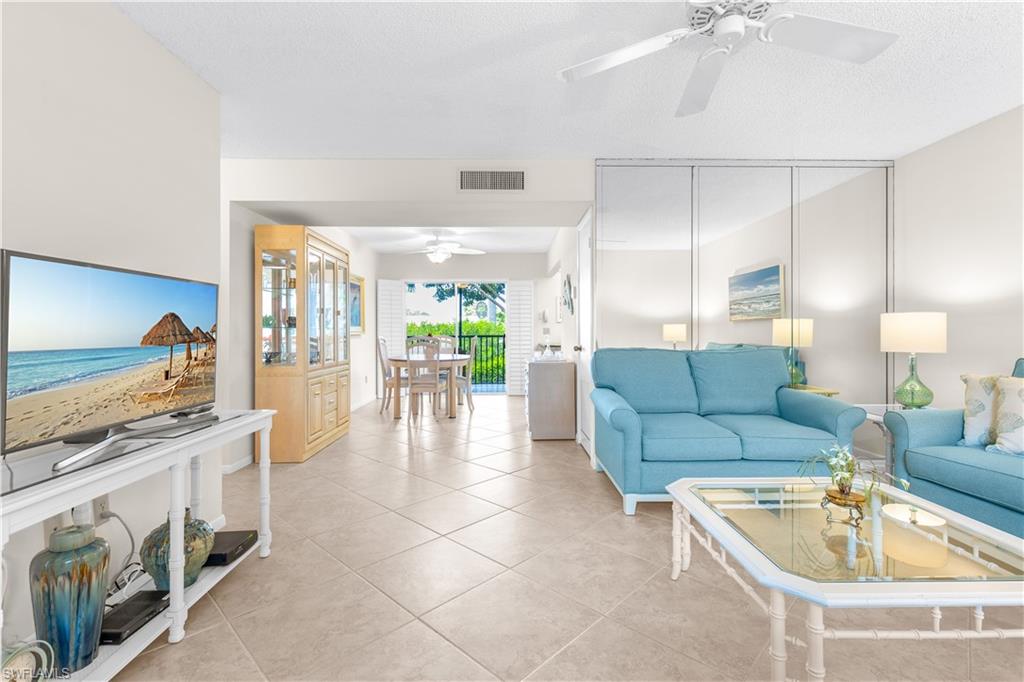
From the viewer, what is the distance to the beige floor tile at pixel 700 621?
1.58 meters

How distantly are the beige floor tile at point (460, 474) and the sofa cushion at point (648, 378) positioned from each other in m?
1.10

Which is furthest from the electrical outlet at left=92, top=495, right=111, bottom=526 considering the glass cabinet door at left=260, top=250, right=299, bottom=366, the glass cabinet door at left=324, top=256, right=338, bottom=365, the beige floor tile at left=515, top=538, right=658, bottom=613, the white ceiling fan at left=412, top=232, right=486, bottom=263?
the white ceiling fan at left=412, top=232, right=486, bottom=263

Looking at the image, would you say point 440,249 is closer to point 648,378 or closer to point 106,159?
point 648,378

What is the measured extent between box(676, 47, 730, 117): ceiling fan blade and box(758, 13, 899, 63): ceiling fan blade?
15cm

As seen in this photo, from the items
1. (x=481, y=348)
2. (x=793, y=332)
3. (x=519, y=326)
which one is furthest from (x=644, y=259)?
(x=481, y=348)

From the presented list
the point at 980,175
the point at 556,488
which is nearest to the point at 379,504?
the point at 556,488

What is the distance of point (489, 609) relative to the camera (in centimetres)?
184

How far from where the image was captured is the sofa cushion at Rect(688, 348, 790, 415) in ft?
11.1

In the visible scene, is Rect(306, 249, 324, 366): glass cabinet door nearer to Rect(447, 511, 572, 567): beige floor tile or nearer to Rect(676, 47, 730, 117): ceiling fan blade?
Rect(447, 511, 572, 567): beige floor tile

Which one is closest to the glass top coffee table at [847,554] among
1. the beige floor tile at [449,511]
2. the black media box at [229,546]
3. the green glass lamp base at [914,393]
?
the beige floor tile at [449,511]

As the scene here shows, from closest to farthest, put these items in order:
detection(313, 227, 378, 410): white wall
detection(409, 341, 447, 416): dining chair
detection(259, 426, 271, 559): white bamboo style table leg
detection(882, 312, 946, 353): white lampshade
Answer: detection(259, 426, 271, 559): white bamboo style table leg < detection(882, 312, 946, 353): white lampshade < detection(409, 341, 447, 416): dining chair < detection(313, 227, 378, 410): white wall

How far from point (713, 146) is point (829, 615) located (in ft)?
10.2

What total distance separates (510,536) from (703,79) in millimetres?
2381

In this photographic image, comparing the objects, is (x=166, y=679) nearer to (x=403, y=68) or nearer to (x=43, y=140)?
(x=43, y=140)
